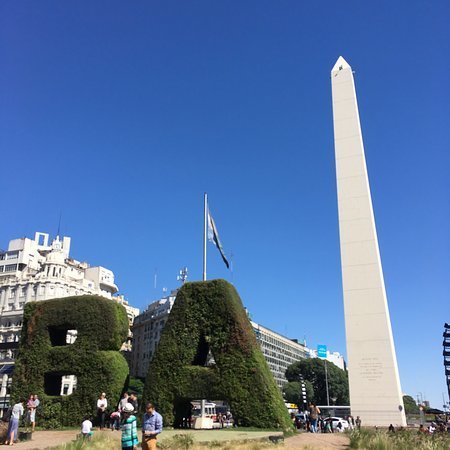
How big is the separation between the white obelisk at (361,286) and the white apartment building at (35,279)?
47.9m

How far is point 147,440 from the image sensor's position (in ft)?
31.9

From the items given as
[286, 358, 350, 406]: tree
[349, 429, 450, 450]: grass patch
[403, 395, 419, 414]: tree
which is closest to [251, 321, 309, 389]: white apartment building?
[286, 358, 350, 406]: tree

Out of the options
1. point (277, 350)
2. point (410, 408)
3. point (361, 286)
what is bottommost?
point (410, 408)

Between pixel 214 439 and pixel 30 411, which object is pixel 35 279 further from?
pixel 214 439

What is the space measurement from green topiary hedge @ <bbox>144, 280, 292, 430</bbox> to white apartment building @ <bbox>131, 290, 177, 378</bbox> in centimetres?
7431

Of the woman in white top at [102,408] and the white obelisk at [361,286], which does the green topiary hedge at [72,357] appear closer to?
the woman in white top at [102,408]

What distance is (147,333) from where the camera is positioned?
98.6 m

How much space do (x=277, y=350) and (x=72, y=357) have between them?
112 meters

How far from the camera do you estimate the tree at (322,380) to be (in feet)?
277

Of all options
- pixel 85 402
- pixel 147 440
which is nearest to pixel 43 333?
pixel 85 402

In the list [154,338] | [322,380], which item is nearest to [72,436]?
[322,380]

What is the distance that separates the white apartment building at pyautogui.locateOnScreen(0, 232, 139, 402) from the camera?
7550cm

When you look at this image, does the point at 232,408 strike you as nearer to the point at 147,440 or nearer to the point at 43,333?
the point at 147,440

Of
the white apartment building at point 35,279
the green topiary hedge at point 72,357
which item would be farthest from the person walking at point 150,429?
the white apartment building at point 35,279
